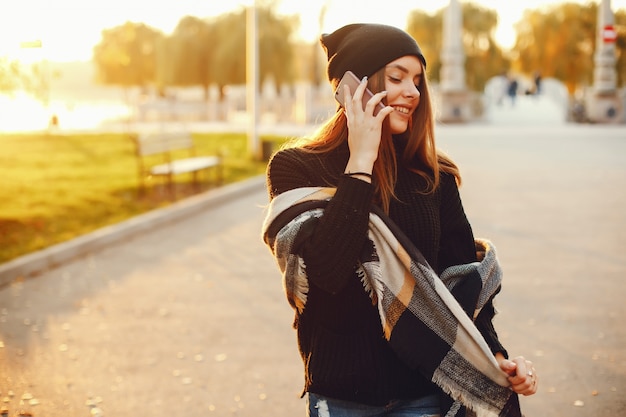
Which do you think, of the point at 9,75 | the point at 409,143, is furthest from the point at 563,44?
the point at 409,143

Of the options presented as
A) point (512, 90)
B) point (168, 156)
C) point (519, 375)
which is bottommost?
point (168, 156)

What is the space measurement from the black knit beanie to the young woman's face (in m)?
0.02

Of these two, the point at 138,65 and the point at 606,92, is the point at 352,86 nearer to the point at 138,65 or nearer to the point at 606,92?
the point at 606,92

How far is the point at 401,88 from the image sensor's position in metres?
2.36

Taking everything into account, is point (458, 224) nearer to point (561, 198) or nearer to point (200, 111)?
point (561, 198)

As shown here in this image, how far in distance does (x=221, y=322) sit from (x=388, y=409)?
4.00 metres

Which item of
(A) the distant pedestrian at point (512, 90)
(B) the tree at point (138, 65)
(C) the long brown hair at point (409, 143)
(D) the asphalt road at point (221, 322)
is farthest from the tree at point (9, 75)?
(B) the tree at point (138, 65)

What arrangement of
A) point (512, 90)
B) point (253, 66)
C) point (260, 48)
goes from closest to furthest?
point (253, 66), point (512, 90), point (260, 48)

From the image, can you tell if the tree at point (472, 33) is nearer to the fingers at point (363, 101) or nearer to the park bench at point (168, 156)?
the park bench at point (168, 156)

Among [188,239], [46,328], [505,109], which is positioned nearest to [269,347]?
[46,328]

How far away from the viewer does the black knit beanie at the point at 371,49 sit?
91.7 inches

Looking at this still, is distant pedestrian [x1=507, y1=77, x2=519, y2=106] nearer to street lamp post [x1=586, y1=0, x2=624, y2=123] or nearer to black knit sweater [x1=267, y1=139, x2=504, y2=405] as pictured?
street lamp post [x1=586, y1=0, x2=624, y2=123]

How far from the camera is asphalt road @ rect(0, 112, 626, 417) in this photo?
4.68 metres

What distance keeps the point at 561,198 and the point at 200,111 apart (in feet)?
106
